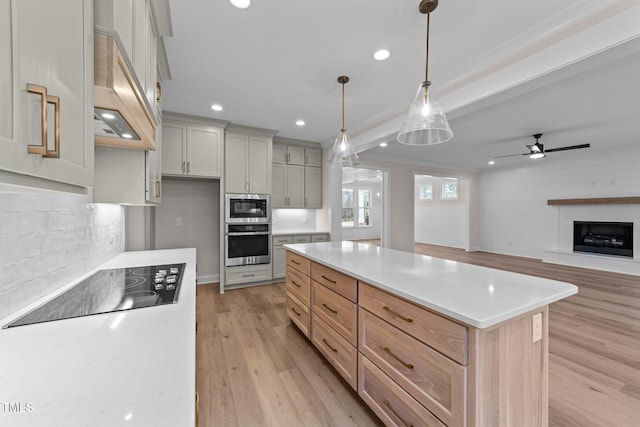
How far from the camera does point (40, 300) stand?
1.12m

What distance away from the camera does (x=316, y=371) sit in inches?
78.5

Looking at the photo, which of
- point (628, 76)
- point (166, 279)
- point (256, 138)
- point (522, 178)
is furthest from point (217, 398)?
point (522, 178)

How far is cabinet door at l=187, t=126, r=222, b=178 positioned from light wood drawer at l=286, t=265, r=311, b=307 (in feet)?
6.66

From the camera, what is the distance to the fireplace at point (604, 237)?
527 cm

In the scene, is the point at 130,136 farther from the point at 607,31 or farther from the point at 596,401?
the point at 596,401

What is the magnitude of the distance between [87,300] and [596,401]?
299 cm

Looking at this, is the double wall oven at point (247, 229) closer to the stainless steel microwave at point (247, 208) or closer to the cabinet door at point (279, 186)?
the stainless steel microwave at point (247, 208)

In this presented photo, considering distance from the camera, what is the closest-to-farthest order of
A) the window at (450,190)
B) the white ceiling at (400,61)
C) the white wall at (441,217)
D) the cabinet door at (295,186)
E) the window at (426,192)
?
the white ceiling at (400,61)
the cabinet door at (295,186)
the white wall at (441,217)
the window at (450,190)
the window at (426,192)

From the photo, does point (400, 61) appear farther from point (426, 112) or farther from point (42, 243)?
point (42, 243)

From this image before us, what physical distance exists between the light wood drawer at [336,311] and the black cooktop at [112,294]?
3.31 feet

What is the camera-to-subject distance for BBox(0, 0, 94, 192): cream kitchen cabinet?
446 millimetres

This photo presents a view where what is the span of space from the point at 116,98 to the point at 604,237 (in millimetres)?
8388

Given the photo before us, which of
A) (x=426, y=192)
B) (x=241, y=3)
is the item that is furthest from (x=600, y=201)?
(x=241, y=3)

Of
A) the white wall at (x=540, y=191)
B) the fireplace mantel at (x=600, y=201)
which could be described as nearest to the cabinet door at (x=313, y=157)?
the white wall at (x=540, y=191)
